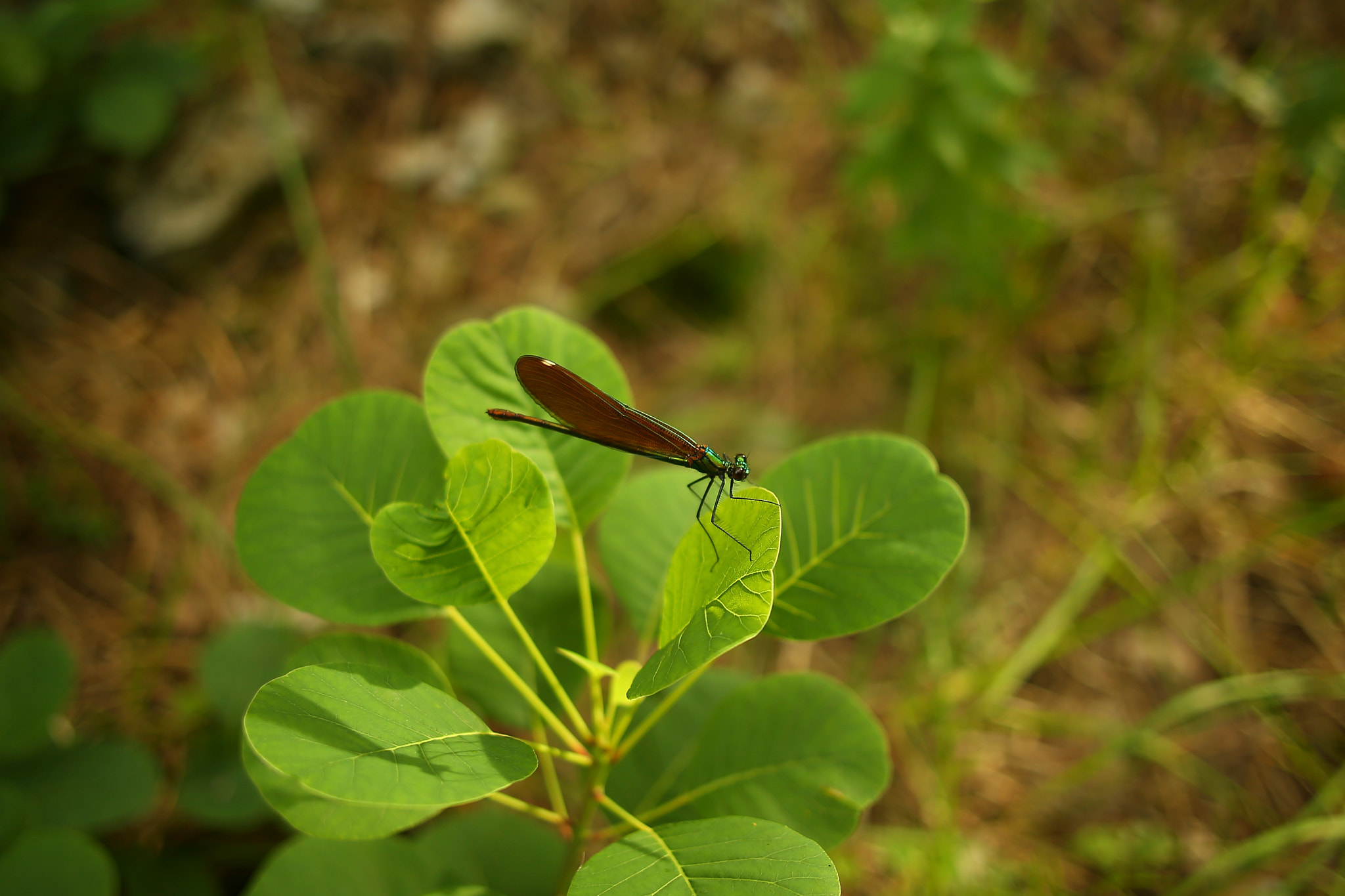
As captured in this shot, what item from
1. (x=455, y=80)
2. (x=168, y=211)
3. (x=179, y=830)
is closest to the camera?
(x=179, y=830)

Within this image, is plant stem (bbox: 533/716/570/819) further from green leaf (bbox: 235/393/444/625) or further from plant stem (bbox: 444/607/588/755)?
green leaf (bbox: 235/393/444/625)

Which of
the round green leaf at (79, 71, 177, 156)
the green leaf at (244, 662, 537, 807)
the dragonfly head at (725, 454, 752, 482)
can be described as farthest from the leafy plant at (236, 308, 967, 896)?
the round green leaf at (79, 71, 177, 156)

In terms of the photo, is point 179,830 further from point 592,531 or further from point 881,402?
point 881,402

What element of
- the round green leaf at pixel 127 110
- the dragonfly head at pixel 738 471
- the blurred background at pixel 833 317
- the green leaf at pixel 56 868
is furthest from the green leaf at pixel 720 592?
the round green leaf at pixel 127 110

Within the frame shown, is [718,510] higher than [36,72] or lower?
lower

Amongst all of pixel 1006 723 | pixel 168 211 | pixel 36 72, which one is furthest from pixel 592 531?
pixel 36 72

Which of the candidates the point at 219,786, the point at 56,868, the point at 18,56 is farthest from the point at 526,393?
the point at 18,56
